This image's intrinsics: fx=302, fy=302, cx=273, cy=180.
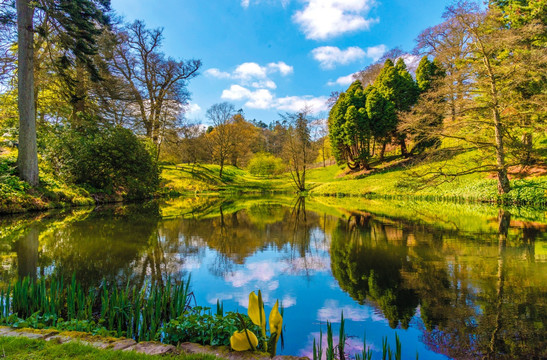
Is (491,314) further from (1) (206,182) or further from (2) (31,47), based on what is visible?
(1) (206,182)

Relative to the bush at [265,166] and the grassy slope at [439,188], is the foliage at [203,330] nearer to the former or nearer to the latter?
the grassy slope at [439,188]

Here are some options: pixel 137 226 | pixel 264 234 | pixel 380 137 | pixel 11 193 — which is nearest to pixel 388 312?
pixel 264 234

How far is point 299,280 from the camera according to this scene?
5188 mm

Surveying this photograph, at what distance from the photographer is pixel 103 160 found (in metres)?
19.2

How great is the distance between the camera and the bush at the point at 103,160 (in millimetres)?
17766

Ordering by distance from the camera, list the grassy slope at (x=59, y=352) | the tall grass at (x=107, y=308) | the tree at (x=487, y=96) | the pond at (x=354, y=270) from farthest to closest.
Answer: the tree at (x=487, y=96), the pond at (x=354, y=270), the tall grass at (x=107, y=308), the grassy slope at (x=59, y=352)

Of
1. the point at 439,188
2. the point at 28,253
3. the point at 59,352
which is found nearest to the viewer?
the point at 59,352

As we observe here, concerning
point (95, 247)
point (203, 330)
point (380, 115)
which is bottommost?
point (95, 247)

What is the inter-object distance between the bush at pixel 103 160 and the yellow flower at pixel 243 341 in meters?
18.9

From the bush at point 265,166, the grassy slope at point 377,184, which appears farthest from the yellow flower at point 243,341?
the bush at point 265,166

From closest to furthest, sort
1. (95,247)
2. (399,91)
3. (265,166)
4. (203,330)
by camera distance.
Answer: (203,330), (95,247), (399,91), (265,166)

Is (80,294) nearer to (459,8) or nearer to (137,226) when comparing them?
(137,226)

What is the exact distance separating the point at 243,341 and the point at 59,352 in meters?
1.44

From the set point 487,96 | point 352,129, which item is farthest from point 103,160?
point 352,129
